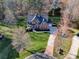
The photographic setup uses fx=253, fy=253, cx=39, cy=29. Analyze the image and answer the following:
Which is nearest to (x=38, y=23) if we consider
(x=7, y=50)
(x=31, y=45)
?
(x=31, y=45)

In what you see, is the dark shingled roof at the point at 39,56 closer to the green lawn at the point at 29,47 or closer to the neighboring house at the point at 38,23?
the green lawn at the point at 29,47

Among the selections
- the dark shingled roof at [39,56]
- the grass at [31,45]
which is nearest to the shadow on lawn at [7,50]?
the grass at [31,45]

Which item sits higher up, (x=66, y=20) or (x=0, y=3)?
(x=0, y=3)

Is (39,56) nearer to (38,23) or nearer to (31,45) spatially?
(31,45)

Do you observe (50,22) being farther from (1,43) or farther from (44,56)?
(1,43)

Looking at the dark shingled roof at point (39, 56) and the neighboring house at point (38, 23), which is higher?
the neighboring house at point (38, 23)

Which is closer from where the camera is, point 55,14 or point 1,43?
point 55,14

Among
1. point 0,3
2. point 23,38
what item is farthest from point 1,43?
point 0,3
